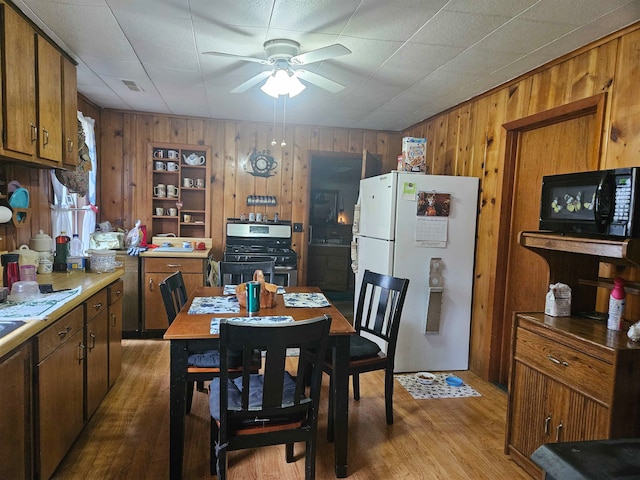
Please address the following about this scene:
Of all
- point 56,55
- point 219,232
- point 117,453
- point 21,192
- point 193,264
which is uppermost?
point 56,55

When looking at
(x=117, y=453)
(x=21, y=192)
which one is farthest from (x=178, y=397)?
(x=21, y=192)

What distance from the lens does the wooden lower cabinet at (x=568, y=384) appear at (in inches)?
61.2

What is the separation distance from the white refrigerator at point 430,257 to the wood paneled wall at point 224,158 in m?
1.56

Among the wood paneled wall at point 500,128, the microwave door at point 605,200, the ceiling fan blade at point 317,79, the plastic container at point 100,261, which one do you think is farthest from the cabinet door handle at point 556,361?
the plastic container at point 100,261

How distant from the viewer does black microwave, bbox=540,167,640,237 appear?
5.17ft

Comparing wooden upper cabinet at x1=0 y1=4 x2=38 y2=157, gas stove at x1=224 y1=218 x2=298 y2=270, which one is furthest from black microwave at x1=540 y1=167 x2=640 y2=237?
gas stove at x1=224 y1=218 x2=298 y2=270

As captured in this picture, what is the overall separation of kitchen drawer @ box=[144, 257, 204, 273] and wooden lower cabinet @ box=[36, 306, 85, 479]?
5.61ft

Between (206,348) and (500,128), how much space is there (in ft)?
8.61

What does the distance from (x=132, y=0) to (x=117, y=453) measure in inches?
89.7

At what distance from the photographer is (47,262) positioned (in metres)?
2.55

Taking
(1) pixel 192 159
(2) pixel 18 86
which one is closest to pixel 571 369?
(2) pixel 18 86

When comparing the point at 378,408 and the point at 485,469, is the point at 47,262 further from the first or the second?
the point at 485,469

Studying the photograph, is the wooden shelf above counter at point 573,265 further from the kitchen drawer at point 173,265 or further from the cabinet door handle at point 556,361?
the kitchen drawer at point 173,265

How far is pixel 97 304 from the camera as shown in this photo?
2.31m
